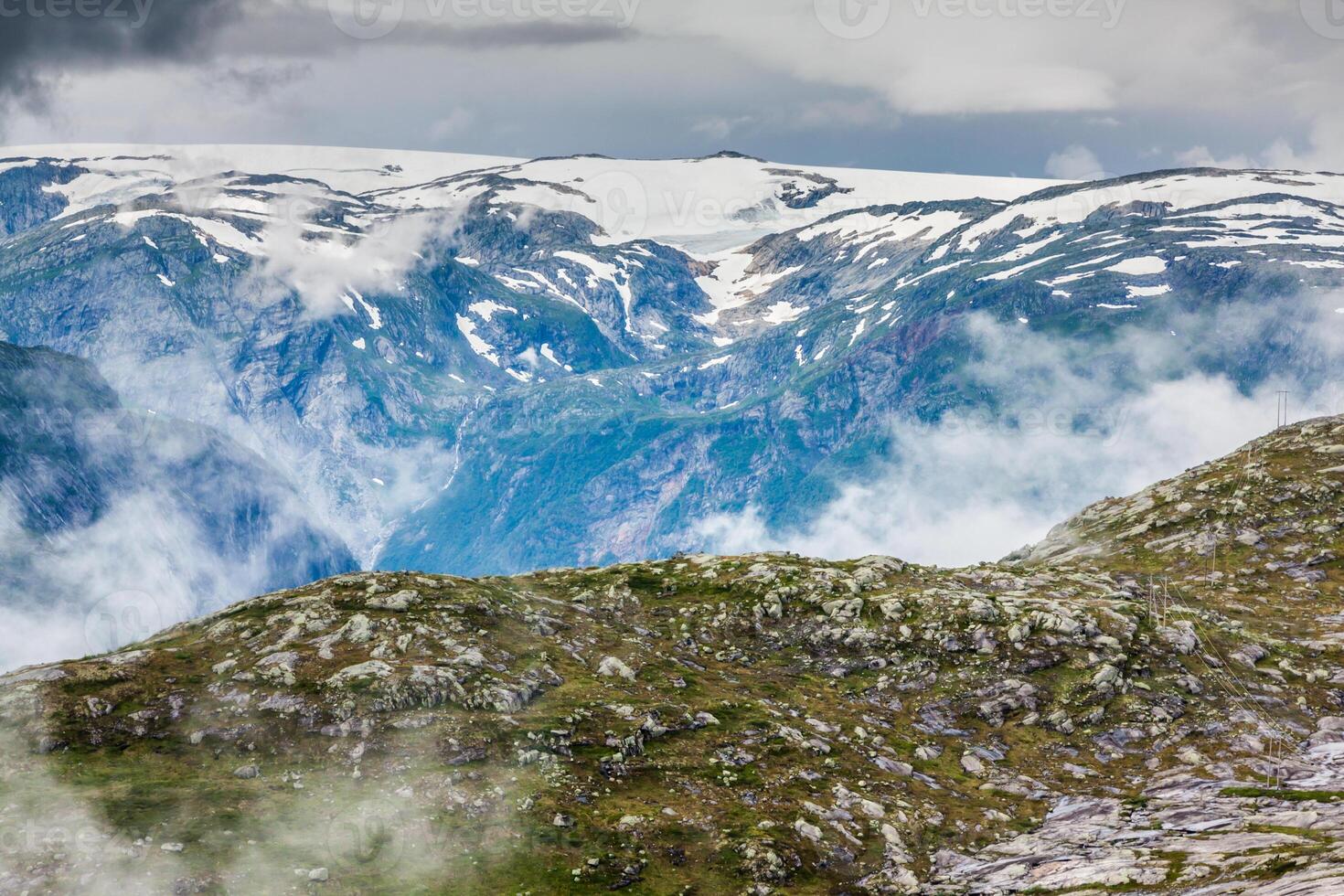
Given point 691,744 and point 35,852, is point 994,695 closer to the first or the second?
point 691,744

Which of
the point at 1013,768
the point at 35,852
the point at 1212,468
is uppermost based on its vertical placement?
the point at 1212,468

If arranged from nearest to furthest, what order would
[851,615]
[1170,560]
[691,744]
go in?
[691,744] → [851,615] → [1170,560]

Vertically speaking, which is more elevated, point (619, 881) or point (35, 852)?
point (35, 852)

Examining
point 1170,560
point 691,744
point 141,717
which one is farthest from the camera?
point 1170,560

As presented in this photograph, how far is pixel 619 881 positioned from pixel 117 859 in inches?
1143

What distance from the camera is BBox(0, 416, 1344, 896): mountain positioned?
6344 centimetres

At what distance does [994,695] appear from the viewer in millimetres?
93125

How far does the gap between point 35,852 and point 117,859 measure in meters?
4.45

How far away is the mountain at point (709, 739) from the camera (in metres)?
63.4

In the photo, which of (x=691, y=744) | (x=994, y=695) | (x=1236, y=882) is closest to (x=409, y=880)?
(x=691, y=744)

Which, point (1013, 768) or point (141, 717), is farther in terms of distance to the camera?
point (1013, 768)

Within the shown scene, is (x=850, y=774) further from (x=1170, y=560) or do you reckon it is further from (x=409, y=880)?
(x=1170, y=560)

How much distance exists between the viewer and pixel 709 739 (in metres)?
82.1

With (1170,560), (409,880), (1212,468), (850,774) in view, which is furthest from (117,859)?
(1212,468)
